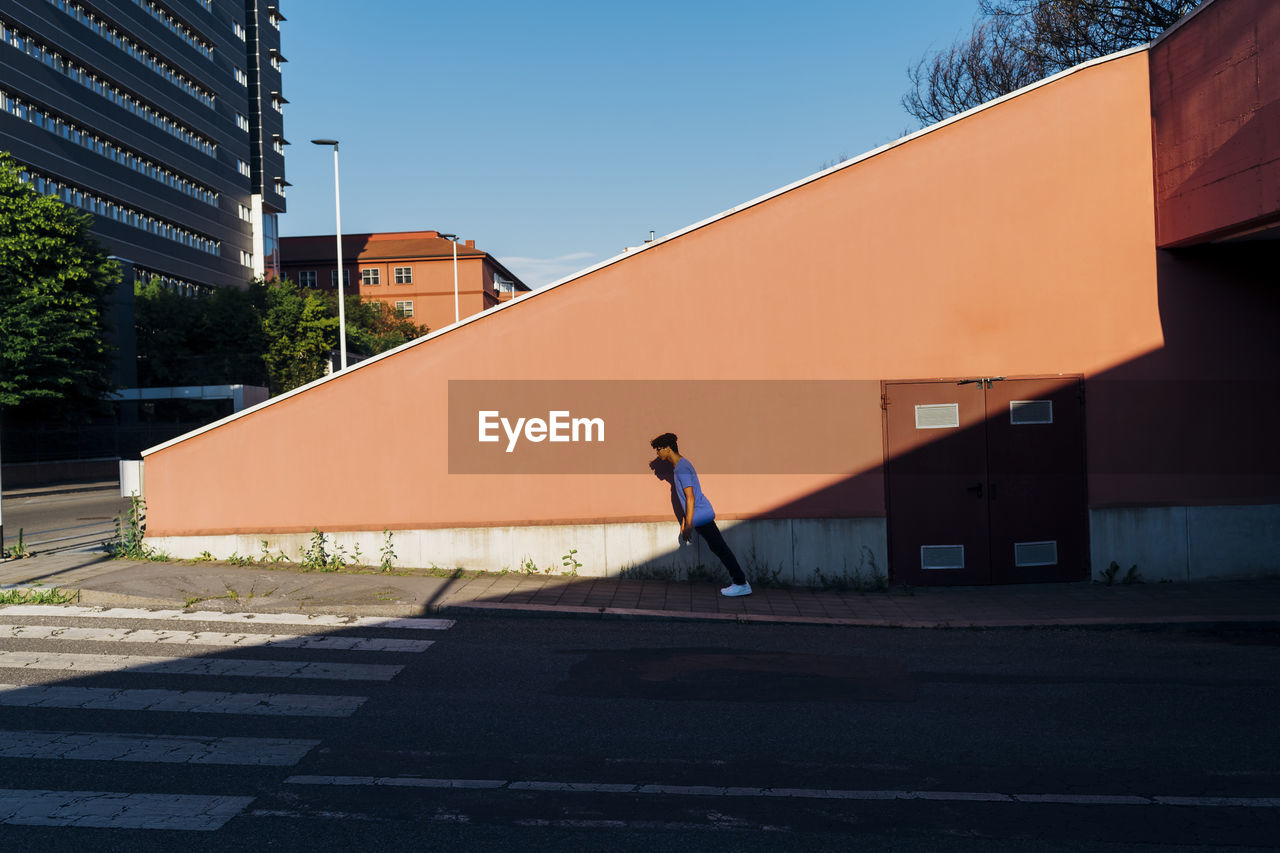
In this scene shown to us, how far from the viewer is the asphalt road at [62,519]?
15.3 metres

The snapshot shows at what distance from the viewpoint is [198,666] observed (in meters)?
7.58

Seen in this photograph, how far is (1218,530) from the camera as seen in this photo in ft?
38.8

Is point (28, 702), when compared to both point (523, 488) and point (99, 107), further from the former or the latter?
point (99, 107)

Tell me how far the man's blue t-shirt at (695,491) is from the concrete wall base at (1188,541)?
477 centimetres

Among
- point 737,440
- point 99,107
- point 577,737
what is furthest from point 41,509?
point 99,107

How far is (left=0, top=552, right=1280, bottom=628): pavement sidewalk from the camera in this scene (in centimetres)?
975

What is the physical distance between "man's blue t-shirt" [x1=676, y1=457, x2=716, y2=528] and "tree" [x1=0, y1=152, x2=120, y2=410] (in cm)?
2609

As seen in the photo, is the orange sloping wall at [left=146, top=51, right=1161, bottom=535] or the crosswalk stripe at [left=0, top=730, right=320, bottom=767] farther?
the orange sloping wall at [left=146, top=51, right=1161, bottom=535]

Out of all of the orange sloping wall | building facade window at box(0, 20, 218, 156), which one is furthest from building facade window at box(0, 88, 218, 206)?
the orange sloping wall

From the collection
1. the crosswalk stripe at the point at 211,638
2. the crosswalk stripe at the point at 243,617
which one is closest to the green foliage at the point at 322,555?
the crosswalk stripe at the point at 243,617

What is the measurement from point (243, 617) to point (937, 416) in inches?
319

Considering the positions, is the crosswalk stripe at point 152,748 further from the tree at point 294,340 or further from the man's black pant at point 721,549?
the tree at point 294,340

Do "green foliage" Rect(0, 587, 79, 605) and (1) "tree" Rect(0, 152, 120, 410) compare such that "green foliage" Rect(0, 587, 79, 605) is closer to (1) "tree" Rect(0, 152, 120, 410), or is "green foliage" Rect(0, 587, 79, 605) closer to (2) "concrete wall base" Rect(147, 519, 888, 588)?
(2) "concrete wall base" Rect(147, 519, 888, 588)

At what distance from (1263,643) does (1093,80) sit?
6.99 metres
